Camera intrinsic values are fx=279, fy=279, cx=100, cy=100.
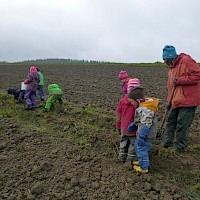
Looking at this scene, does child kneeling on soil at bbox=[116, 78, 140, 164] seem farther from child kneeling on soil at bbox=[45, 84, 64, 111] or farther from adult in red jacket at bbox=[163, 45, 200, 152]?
child kneeling on soil at bbox=[45, 84, 64, 111]

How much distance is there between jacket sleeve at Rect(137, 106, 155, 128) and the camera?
430 centimetres

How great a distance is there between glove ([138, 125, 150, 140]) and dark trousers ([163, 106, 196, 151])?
4.26ft

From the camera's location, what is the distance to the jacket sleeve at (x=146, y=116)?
430cm

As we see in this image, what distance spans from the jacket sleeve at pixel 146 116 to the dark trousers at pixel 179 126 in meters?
1.20

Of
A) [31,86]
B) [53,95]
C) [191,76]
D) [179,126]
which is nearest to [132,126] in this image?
[179,126]

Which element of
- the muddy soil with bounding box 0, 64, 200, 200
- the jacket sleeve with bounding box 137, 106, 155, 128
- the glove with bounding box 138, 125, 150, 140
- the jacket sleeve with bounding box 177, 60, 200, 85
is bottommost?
the muddy soil with bounding box 0, 64, 200, 200

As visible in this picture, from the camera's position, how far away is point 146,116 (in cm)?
429

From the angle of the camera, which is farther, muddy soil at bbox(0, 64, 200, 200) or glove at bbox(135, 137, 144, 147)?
glove at bbox(135, 137, 144, 147)

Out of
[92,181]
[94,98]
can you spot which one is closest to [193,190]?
[92,181]

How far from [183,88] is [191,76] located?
0.95ft

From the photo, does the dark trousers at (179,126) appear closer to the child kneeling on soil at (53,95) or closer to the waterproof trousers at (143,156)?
the waterproof trousers at (143,156)

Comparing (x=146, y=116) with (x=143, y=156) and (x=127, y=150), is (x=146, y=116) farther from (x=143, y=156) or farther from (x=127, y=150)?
(x=127, y=150)

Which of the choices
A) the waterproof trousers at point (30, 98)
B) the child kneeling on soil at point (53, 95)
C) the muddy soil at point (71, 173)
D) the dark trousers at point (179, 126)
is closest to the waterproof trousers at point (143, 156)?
the muddy soil at point (71, 173)

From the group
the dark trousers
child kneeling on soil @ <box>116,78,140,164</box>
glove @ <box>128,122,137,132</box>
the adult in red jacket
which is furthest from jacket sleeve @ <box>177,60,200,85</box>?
glove @ <box>128,122,137,132</box>
